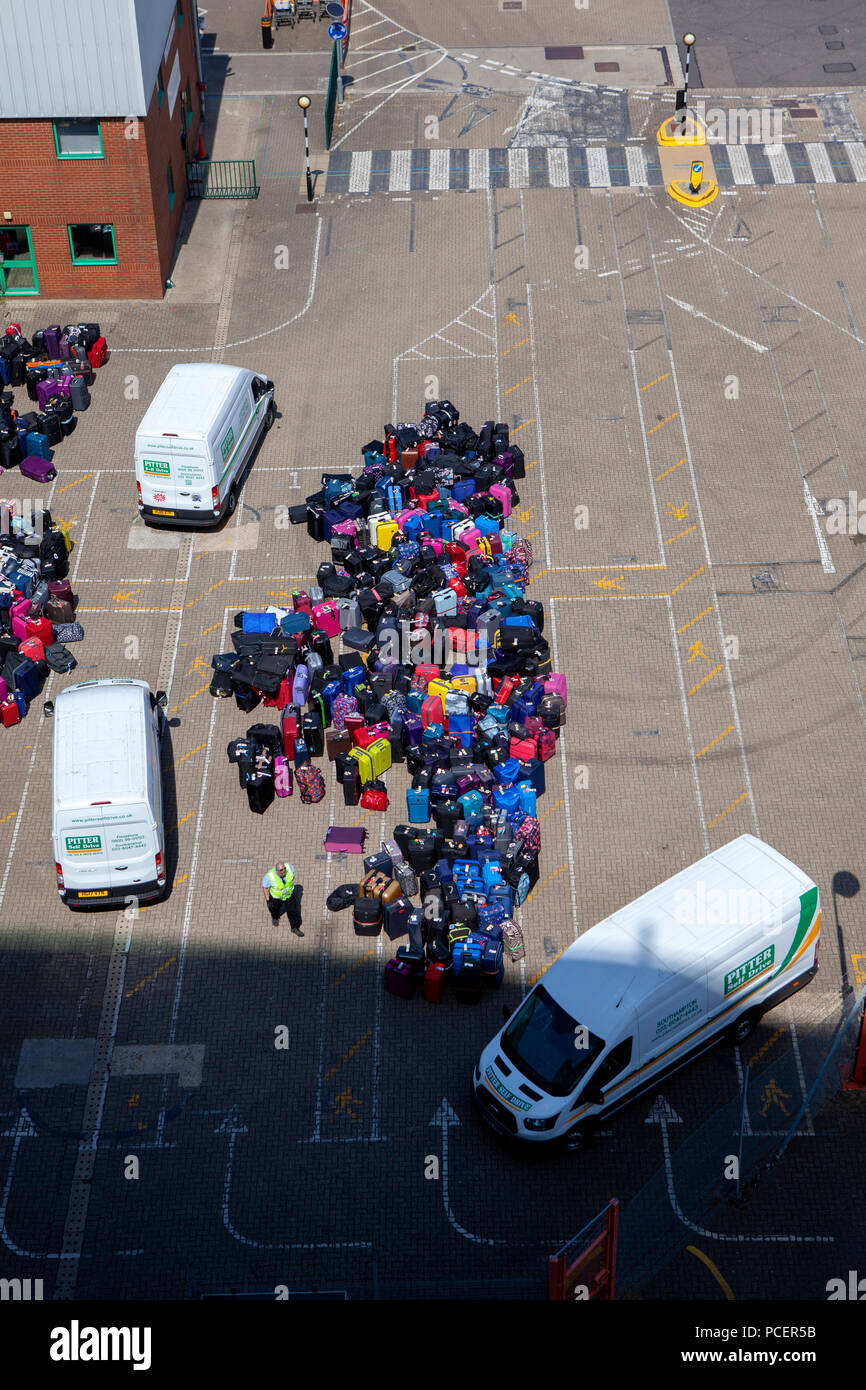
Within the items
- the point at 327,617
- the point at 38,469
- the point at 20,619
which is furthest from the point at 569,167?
Answer: the point at 20,619

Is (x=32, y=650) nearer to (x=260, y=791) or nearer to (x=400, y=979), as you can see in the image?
(x=260, y=791)

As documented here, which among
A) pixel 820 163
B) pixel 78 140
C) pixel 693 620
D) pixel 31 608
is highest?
pixel 78 140

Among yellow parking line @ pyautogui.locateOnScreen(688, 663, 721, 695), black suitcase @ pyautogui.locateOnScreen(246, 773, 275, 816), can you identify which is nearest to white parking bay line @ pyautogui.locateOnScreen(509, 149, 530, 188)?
yellow parking line @ pyautogui.locateOnScreen(688, 663, 721, 695)

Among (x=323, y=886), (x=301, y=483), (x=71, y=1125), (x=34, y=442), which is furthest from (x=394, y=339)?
(x=71, y=1125)

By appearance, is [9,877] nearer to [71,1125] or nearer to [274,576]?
[71,1125]

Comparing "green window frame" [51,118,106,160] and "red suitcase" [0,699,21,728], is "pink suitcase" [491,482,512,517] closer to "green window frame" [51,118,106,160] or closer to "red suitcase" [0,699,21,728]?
"red suitcase" [0,699,21,728]
